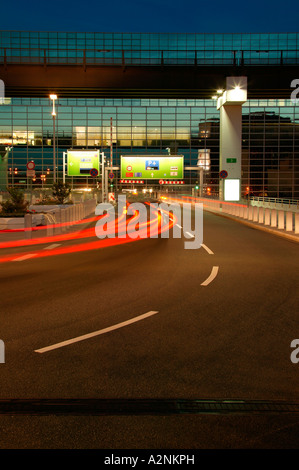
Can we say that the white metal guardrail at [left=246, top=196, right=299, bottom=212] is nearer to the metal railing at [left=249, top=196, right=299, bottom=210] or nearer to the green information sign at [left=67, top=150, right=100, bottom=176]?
the metal railing at [left=249, top=196, right=299, bottom=210]

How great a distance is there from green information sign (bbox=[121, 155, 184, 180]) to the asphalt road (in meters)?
43.6

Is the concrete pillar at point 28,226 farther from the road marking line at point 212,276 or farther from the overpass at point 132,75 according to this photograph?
the overpass at point 132,75

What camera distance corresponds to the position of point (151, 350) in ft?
20.5

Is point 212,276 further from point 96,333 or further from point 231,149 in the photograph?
point 231,149

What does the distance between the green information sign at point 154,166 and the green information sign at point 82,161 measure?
3767 mm

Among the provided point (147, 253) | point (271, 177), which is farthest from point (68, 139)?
point (147, 253)

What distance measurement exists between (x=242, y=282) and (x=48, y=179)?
71.1 metres

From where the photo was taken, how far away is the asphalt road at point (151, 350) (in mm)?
4121

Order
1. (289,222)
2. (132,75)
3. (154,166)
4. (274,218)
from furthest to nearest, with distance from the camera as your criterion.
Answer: (154,166) < (132,75) < (274,218) < (289,222)

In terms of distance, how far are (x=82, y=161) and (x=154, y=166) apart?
7.82m

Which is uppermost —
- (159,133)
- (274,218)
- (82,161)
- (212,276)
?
(159,133)

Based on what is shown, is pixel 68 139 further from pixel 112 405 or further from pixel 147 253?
pixel 112 405

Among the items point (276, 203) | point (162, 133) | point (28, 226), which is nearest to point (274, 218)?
point (28, 226)

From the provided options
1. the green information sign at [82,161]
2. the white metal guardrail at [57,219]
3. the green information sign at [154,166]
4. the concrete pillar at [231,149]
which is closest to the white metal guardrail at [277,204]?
the concrete pillar at [231,149]
